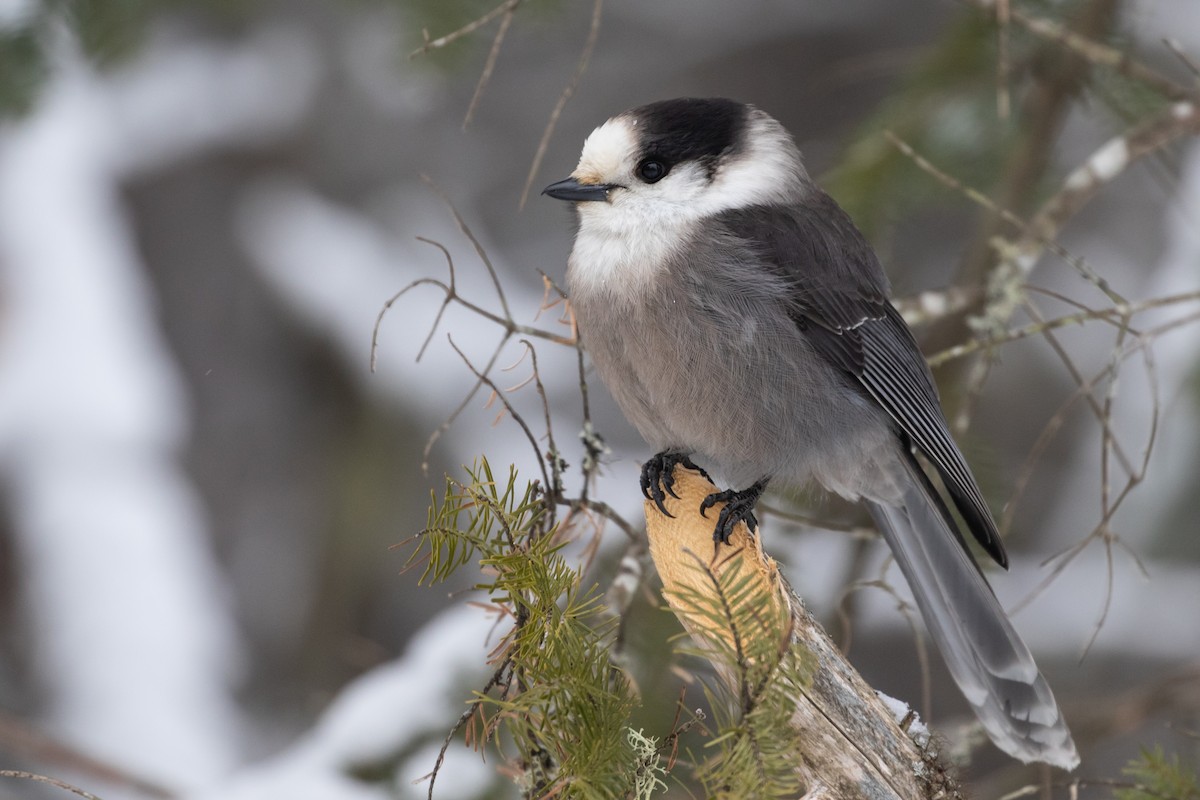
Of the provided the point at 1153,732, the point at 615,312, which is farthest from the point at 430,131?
the point at 1153,732

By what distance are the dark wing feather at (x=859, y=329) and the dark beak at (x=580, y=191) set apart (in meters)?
0.27

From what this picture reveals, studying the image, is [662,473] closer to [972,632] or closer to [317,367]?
[972,632]

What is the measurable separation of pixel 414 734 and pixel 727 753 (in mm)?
1585

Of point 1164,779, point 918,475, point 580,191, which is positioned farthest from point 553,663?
point 918,475

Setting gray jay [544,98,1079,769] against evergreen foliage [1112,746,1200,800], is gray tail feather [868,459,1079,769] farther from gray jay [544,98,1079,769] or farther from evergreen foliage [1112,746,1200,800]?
evergreen foliage [1112,746,1200,800]

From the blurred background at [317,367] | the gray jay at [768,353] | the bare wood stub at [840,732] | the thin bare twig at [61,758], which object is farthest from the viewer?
the blurred background at [317,367]

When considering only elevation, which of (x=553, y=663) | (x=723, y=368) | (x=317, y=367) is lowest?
(x=553, y=663)

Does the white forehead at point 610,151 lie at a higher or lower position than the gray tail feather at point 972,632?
higher

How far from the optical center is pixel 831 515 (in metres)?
3.42

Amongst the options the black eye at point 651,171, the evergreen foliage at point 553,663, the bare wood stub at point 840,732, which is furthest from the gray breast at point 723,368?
the evergreen foliage at point 553,663

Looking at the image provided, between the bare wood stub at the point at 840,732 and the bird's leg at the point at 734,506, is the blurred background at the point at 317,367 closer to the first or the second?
the bird's leg at the point at 734,506

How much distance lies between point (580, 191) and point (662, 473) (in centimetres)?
62

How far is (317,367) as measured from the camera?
5133mm

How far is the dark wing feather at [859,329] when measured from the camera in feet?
8.02
